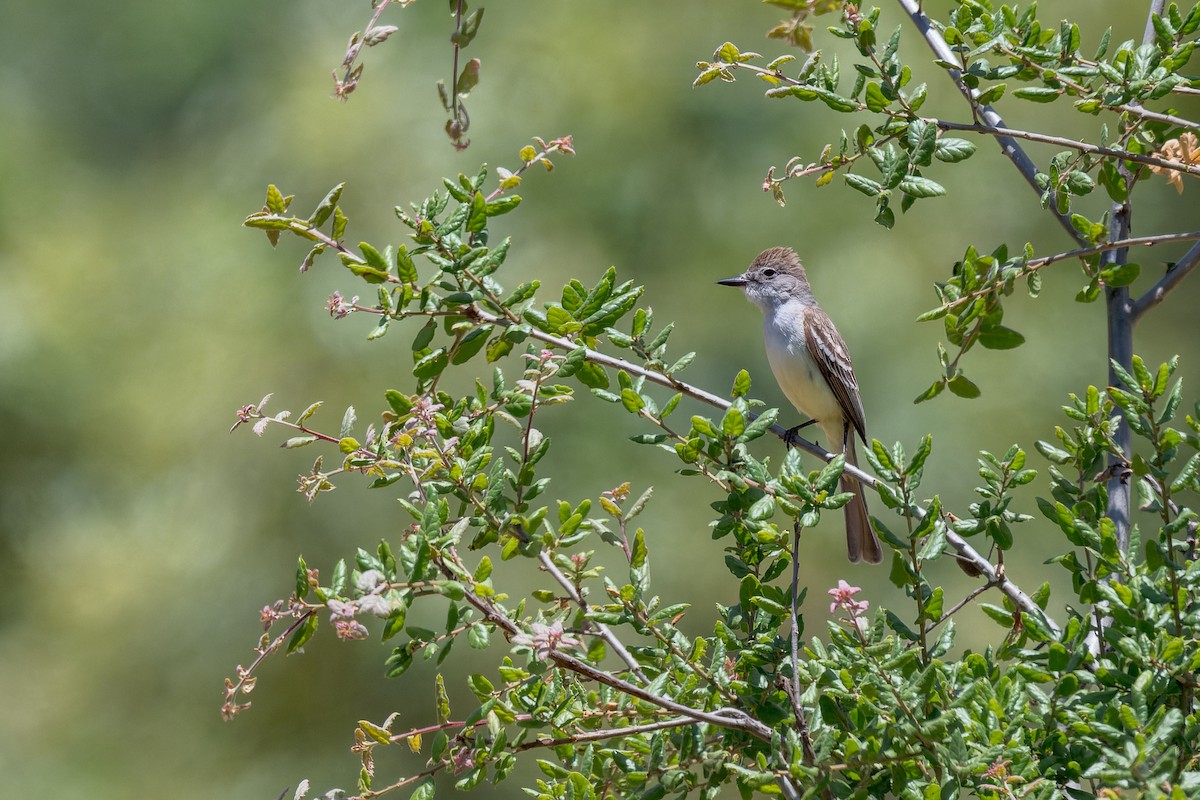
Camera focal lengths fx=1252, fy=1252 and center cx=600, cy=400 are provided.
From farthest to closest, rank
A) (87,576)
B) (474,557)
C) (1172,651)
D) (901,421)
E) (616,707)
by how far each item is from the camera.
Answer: (87,576) < (901,421) < (474,557) < (616,707) < (1172,651)

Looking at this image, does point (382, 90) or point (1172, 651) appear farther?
point (382, 90)

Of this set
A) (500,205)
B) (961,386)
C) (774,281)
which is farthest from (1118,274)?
(774,281)

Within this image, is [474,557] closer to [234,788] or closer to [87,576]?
[234,788]

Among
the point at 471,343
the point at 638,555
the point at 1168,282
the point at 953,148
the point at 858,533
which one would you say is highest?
the point at 471,343

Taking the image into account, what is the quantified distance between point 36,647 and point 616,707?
9.33 meters

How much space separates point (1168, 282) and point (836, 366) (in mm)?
2638

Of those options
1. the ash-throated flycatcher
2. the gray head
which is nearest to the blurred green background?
the gray head

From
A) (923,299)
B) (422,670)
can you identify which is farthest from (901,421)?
(422,670)

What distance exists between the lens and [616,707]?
2328mm

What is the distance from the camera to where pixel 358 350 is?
8.78m

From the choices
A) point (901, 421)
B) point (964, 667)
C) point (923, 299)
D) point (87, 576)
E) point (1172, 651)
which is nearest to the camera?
point (1172, 651)

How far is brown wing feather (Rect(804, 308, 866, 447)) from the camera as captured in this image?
5227mm

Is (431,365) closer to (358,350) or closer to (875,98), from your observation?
(875,98)

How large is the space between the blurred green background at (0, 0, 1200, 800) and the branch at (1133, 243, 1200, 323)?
17.4 ft
